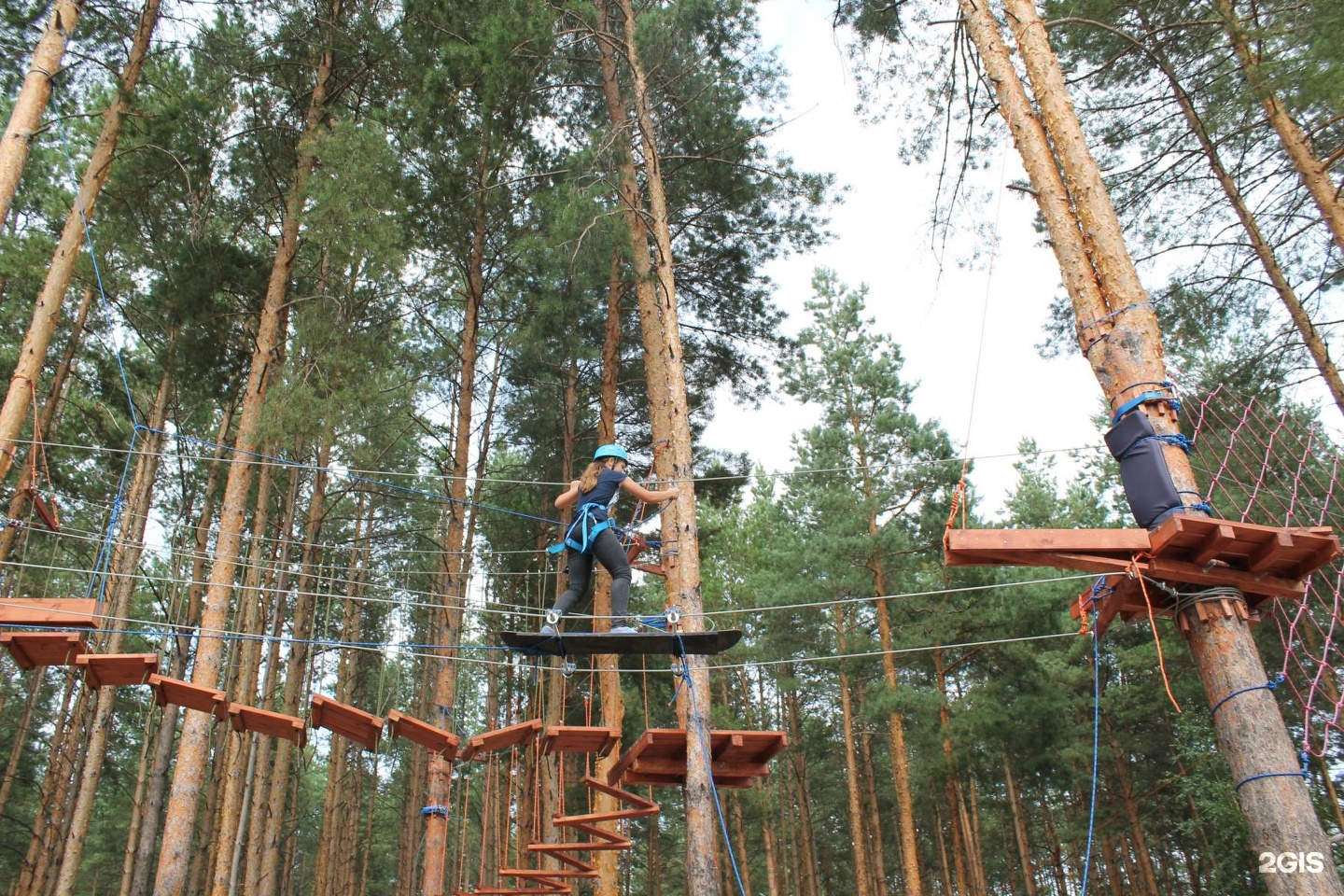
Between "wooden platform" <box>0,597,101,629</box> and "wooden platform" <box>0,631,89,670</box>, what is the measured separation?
74 mm

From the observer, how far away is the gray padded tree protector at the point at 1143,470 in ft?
13.7

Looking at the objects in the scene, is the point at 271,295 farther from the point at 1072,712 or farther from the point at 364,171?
the point at 1072,712

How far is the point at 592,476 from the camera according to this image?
18.3 feet

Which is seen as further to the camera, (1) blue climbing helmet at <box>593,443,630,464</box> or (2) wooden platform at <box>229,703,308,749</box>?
(2) wooden platform at <box>229,703,308,749</box>

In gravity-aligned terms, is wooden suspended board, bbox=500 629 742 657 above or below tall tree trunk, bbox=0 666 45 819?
below

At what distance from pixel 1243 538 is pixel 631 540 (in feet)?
13.9

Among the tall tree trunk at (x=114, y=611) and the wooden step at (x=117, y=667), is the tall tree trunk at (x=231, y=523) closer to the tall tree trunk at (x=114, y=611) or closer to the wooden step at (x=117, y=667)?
the wooden step at (x=117, y=667)

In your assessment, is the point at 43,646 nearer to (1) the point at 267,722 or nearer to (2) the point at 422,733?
(1) the point at 267,722

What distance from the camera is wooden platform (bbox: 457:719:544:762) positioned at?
643 cm

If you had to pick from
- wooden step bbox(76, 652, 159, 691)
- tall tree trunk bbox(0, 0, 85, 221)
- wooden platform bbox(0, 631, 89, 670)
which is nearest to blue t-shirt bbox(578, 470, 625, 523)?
wooden step bbox(76, 652, 159, 691)

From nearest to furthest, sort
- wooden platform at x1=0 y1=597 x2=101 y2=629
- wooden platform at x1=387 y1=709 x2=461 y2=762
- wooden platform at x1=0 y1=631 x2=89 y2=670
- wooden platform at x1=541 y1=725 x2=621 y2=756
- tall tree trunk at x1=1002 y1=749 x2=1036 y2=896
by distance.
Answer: wooden platform at x1=0 y1=597 x2=101 y2=629 → wooden platform at x1=0 y1=631 x2=89 y2=670 → wooden platform at x1=387 y1=709 x2=461 y2=762 → wooden platform at x1=541 y1=725 x2=621 y2=756 → tall tree trunk at x1=1002 y1=749 x2=1036 y2=896

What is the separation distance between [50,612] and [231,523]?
2402 mm

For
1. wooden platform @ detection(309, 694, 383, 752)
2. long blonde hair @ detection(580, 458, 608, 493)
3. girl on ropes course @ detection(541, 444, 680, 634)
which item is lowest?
wooden platform @ detection(309, 694, 383, 752)

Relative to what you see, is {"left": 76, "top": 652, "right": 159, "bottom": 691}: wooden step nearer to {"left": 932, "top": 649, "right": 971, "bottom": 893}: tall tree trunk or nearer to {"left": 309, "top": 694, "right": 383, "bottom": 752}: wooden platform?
{"left": 309, "top": 694, "right": 383, "bottom": 752}: wooden platform
